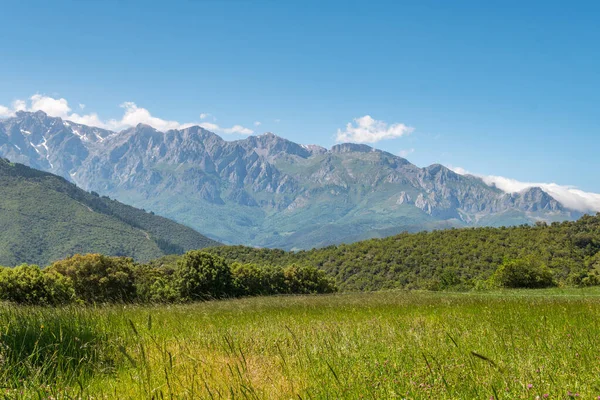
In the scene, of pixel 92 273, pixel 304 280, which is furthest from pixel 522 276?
pixel 92 273

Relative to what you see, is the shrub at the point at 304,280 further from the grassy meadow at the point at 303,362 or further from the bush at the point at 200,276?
the grassy meadow at the point at 303,362

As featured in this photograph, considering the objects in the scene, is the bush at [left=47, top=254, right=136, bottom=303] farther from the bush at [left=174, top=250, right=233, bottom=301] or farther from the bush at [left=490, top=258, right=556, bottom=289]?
the bush at [left=490, top=258, right=556, bottom=289]

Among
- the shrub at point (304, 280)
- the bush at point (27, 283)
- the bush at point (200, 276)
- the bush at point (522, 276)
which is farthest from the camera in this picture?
the shrub at point (304, 280)

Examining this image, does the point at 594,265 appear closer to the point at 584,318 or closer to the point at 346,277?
the point at 346,277

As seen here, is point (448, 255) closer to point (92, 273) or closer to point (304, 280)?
point (304, 280)

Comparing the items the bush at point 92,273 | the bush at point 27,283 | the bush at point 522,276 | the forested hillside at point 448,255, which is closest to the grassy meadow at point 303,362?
the bush at point 27,283

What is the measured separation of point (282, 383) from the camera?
172 inches

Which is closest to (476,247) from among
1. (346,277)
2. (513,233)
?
(513,233)

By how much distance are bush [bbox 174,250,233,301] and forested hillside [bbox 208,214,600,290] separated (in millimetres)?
40968

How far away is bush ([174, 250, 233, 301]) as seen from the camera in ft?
158

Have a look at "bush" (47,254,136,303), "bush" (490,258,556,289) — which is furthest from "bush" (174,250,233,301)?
"bush" (490,258,556,289)

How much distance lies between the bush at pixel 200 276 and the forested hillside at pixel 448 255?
134 ft

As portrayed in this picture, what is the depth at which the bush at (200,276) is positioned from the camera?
1900 inches

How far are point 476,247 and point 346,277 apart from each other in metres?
39.0
